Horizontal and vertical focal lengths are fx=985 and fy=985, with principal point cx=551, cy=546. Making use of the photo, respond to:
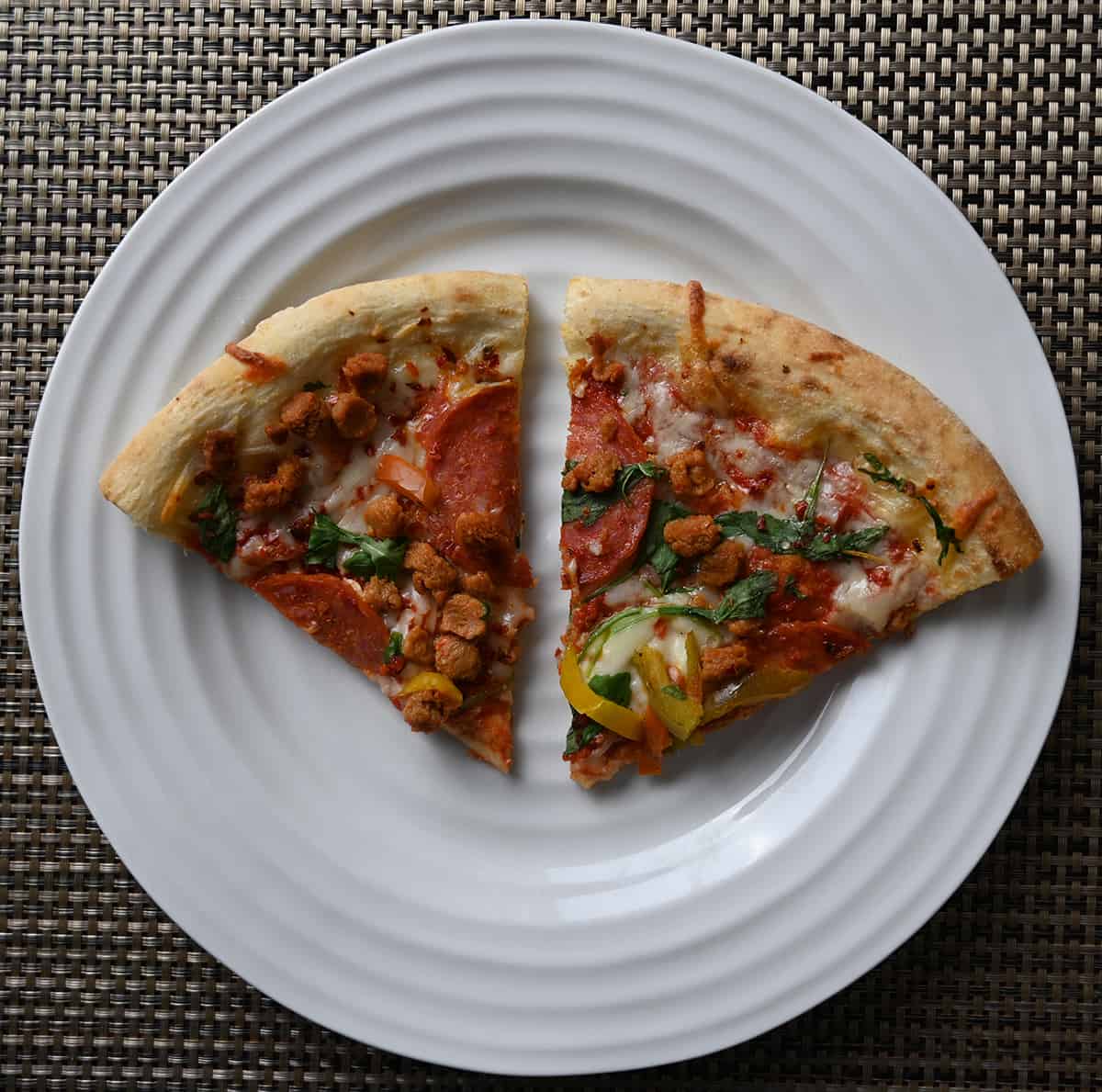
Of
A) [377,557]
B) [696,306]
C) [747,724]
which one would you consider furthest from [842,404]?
[377,557]

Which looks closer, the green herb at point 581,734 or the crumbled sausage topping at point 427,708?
the crumbled sausage topping at point 427,708

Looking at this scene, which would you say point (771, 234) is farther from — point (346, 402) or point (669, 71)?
point (346, 402)

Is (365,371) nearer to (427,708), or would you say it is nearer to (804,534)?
(427,708)

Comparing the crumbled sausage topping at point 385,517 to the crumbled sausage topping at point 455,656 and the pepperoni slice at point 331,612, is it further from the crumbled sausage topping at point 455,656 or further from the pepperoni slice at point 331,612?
the crumbled sausage topping at point 455,656

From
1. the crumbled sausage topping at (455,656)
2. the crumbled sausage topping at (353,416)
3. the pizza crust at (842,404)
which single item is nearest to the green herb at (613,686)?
the crumbled sausage topping at (455,656)

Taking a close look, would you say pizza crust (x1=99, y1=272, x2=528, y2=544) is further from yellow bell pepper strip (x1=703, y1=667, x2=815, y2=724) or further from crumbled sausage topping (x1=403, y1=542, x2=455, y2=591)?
yellow bell pepper strip (x1=703, y1=667, x2=815, y2=724)
